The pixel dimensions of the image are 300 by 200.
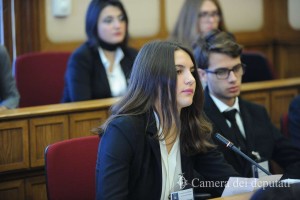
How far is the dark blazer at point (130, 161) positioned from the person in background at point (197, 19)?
7.68 feet

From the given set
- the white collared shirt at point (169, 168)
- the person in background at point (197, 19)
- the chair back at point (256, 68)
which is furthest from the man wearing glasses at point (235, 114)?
the chair back at point (256, 68)

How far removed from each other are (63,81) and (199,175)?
207cm

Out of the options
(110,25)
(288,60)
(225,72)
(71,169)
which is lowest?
(71,169)

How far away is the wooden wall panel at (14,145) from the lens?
2941mm

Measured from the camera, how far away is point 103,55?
4.04 m

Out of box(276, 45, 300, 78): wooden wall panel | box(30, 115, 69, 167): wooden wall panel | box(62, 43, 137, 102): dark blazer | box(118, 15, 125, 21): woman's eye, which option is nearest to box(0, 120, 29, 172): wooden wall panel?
box(30, 115, 69, 167): wooden wall panel

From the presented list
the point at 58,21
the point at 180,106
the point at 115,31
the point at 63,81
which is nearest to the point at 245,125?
the point at 180,106

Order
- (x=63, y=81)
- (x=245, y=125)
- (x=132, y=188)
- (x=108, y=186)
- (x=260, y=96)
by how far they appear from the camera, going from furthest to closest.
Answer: (x=63, y=81), (x=260, y=96), (x=245, y=125), (x=132, y=188), (x=108, y=186)

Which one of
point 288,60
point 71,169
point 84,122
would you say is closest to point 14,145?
point 84,122

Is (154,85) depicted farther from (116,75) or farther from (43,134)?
(116,75)

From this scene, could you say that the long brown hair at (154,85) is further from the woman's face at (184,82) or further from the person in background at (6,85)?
the person in background at (6,85)

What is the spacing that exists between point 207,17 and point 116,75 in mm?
978

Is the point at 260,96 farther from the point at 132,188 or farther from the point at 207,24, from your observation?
the point at 132,188

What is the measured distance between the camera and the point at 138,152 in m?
2.14
